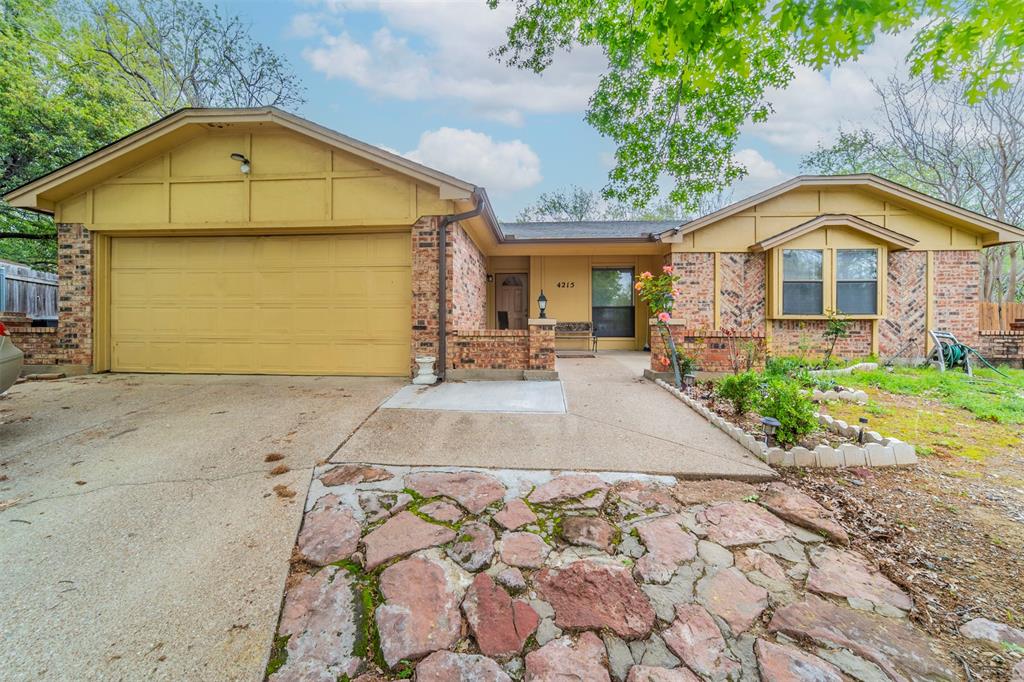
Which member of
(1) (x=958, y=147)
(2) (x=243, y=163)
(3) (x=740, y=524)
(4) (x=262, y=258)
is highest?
(1) (x=958, y=147)

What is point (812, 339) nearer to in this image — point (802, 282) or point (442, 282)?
point (802, 282)

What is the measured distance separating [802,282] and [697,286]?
1998 mm

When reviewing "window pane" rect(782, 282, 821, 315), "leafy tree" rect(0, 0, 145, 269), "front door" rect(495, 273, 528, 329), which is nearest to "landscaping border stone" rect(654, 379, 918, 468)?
"window pane" rect(782, 282, 821, 315)

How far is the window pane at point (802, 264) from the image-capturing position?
802cm

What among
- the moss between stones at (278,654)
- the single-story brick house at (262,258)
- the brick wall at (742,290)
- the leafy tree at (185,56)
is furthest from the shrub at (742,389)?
the leafy tree at (185,56)

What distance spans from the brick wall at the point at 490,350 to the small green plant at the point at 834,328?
585 cm

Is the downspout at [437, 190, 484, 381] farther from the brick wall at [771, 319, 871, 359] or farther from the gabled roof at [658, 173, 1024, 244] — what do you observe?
the brick wall at [771, 319, 871, 359]

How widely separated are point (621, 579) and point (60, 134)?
1555 centimetres

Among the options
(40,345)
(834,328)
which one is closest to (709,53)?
(834,328)

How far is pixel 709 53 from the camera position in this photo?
2922 millimetres

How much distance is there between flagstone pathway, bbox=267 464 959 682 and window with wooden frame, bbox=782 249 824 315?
7.28 meters

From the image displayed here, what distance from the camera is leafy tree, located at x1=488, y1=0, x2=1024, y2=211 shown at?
2074mm

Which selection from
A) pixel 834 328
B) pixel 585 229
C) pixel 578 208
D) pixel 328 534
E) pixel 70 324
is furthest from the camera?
pixel 578 208

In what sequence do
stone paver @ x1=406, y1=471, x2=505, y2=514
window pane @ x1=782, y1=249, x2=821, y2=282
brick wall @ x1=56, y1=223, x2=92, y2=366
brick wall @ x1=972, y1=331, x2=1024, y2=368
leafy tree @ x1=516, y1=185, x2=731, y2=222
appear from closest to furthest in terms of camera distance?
1. stone paver @ x1=406, y1=471, x2=505, y2=514
2. brick wall @ x1=56, y1=223, x2=92, y2=366
3. brick wall @ x1=972, y1=331, x2=1024, y2=368
4. window pane @ x1=782, y1=249, x2=821, y2=282
5. leafy tree @ x1=516, y1=185, x2=731, y2=222
